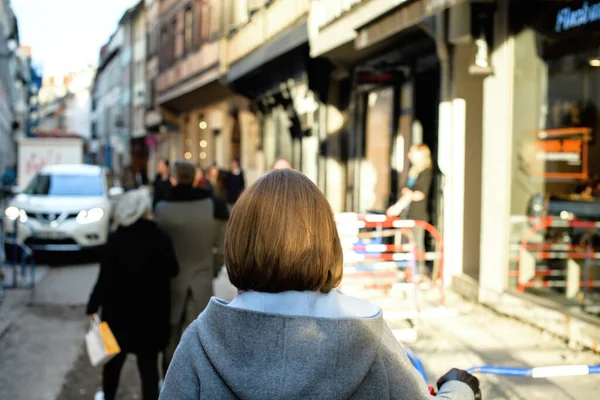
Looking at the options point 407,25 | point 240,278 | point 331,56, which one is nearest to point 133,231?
point 240,278

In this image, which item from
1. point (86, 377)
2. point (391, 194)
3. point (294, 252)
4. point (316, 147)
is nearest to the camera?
point (294, 252)

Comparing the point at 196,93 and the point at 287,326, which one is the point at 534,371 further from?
the point at 196,93

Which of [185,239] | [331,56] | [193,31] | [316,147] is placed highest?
[193,31]

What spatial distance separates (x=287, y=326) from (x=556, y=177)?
7399 mm

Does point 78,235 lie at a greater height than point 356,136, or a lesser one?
lesser

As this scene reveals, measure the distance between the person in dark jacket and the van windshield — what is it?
11.0m

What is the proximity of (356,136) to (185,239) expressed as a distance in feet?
36.4

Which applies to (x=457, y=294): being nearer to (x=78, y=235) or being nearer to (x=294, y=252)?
(x=78, y=235)

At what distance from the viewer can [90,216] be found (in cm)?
1530

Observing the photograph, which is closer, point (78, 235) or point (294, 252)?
point (294, 252)

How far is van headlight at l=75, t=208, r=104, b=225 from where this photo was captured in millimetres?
15172

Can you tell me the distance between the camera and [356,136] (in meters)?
17.2

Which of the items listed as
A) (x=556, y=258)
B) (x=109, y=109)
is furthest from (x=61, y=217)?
(x=109, y=109)

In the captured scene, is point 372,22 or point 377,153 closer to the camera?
point 372,22
